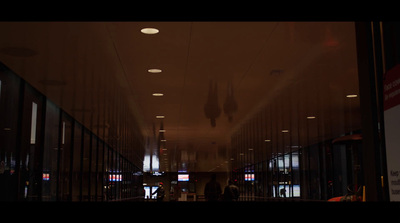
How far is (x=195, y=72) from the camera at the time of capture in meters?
8.14

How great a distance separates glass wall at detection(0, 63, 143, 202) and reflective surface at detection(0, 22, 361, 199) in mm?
272

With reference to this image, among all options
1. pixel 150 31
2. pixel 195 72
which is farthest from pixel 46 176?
pixel 150 31

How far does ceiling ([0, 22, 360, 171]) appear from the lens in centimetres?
595

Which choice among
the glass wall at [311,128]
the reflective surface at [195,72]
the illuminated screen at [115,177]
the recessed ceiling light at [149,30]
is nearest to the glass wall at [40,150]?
the reflective surface at [195,72]

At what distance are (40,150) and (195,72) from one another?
142 inches

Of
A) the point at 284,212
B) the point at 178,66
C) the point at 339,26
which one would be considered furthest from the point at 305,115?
the point at 284,212

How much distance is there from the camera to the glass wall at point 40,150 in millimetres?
7812

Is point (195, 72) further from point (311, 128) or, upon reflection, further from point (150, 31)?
point (311, 128)

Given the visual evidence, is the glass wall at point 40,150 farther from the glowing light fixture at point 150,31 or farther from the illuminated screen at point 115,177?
the illuminated screen at point 115,177

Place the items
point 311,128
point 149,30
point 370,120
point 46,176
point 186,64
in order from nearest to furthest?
point 370,120, point 149,30, point 186,64, point 46,176, point 311,128

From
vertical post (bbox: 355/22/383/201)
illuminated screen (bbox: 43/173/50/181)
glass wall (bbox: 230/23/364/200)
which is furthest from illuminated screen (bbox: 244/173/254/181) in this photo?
vertical post (bbox: 355/22/383/201)

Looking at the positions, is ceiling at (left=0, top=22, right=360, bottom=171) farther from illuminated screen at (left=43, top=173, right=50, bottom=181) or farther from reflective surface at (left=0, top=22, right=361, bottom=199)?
illuminated screen at (left=43, top=173, right=50, bottom=181)

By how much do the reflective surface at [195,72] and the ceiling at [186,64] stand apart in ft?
0.05
